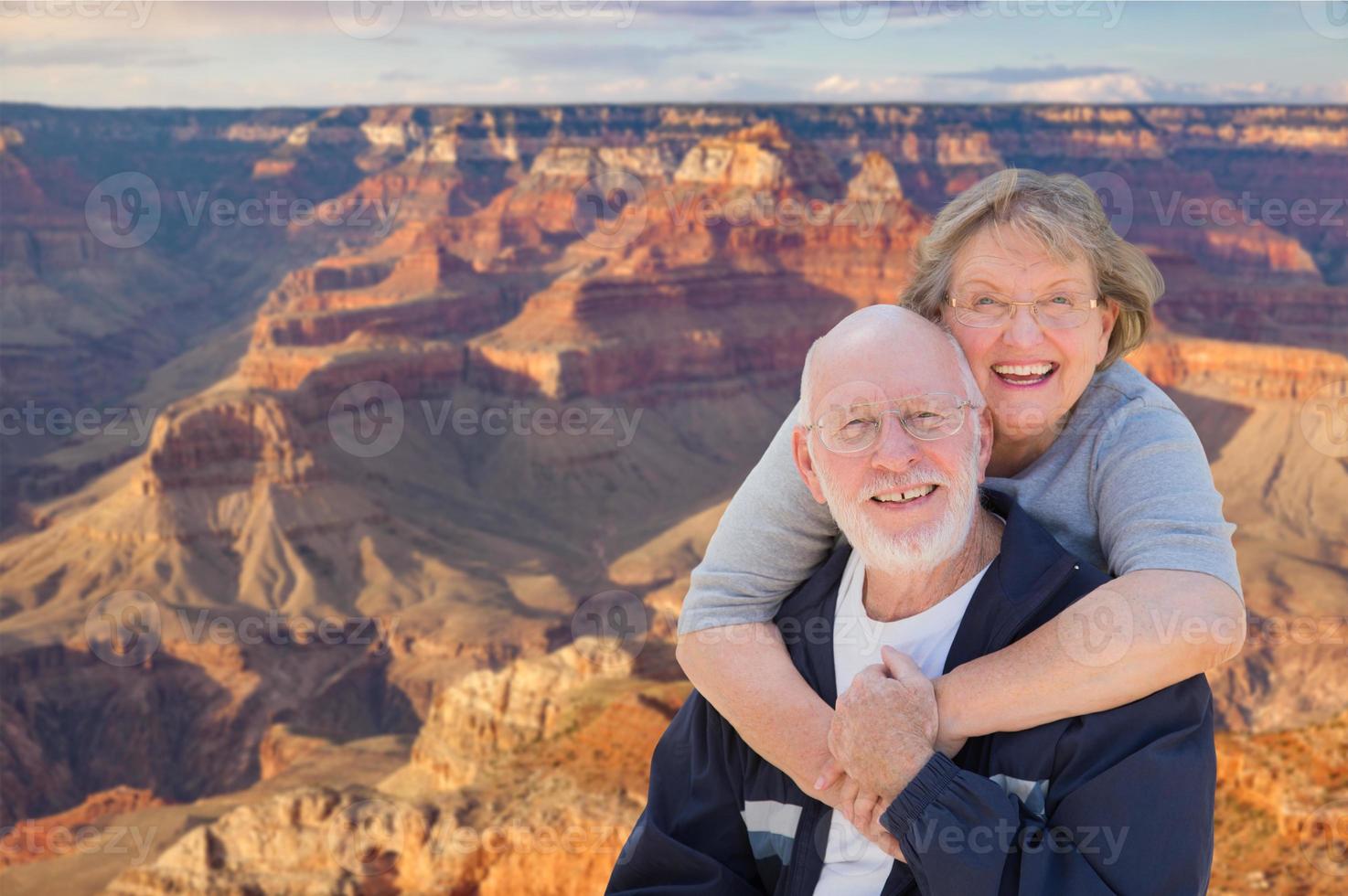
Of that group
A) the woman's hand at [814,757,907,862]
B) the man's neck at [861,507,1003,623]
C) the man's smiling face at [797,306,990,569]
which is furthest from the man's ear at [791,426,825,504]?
the woman's hand at [814,757,907,862]

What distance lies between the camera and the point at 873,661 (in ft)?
14.9

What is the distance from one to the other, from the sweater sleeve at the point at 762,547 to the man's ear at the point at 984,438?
62cm

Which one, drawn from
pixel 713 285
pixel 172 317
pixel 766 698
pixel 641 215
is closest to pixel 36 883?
pixel 766 698

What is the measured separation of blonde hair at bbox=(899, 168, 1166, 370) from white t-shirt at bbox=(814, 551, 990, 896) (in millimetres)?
1092

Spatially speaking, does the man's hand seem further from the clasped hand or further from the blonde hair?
the blonde hair

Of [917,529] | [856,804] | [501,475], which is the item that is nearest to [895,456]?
[917,529]

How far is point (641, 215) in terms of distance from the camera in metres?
103

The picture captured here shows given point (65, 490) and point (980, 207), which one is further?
point (65, 490)

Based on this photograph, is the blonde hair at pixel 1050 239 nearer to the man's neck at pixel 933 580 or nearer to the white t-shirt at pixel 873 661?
the man's neck at pixel 933 580

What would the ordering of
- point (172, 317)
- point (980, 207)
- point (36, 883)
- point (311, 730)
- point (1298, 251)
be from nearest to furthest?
point (980, 207)
point (36, 883)
point (311, 730)
point (1298, 251)
point (172, 317)

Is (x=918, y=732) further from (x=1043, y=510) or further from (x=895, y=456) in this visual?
(x=1043, y=510)

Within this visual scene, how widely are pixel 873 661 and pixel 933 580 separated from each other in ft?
1.16

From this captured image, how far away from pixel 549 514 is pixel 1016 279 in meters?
66.4

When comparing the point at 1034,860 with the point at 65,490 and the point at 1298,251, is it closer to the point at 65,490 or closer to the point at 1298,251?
the point at 65,490
